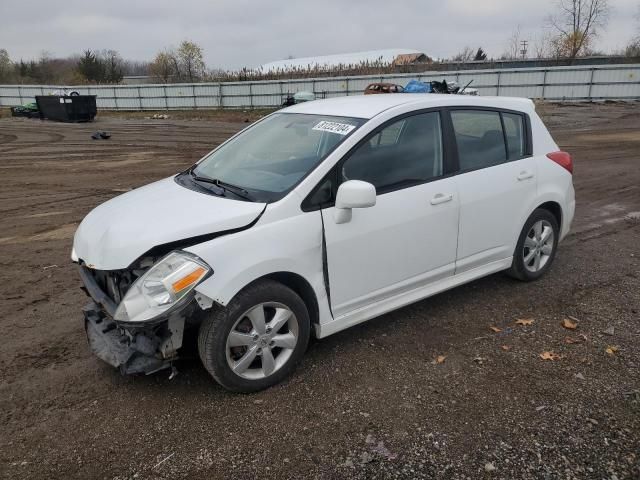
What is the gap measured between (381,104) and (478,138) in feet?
3.33

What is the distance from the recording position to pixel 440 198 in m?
3.93

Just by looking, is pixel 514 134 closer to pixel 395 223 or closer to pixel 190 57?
pixel 395 223

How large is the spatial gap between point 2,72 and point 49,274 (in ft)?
226

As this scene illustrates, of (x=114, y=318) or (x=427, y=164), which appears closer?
(x=114, y=318)

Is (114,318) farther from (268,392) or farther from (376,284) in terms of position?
(376,284)

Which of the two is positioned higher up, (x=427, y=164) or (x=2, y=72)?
(x=2, y=72)

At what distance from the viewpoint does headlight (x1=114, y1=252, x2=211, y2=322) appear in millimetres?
2877

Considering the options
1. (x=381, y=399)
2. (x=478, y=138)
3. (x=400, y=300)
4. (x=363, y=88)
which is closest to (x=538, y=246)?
(x=478, y=138)

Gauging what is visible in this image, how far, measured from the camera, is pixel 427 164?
→ 398cm

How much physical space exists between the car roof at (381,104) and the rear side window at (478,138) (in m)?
0.10

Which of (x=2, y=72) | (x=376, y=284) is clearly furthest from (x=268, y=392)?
(x=2, y=72)

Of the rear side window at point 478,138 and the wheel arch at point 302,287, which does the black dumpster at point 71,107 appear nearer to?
the rear side window at point 478,138

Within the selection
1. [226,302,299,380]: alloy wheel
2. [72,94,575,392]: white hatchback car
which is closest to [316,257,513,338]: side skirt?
[72,94,575,392]: white hatchback car

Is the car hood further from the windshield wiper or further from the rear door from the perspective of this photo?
the rear door
